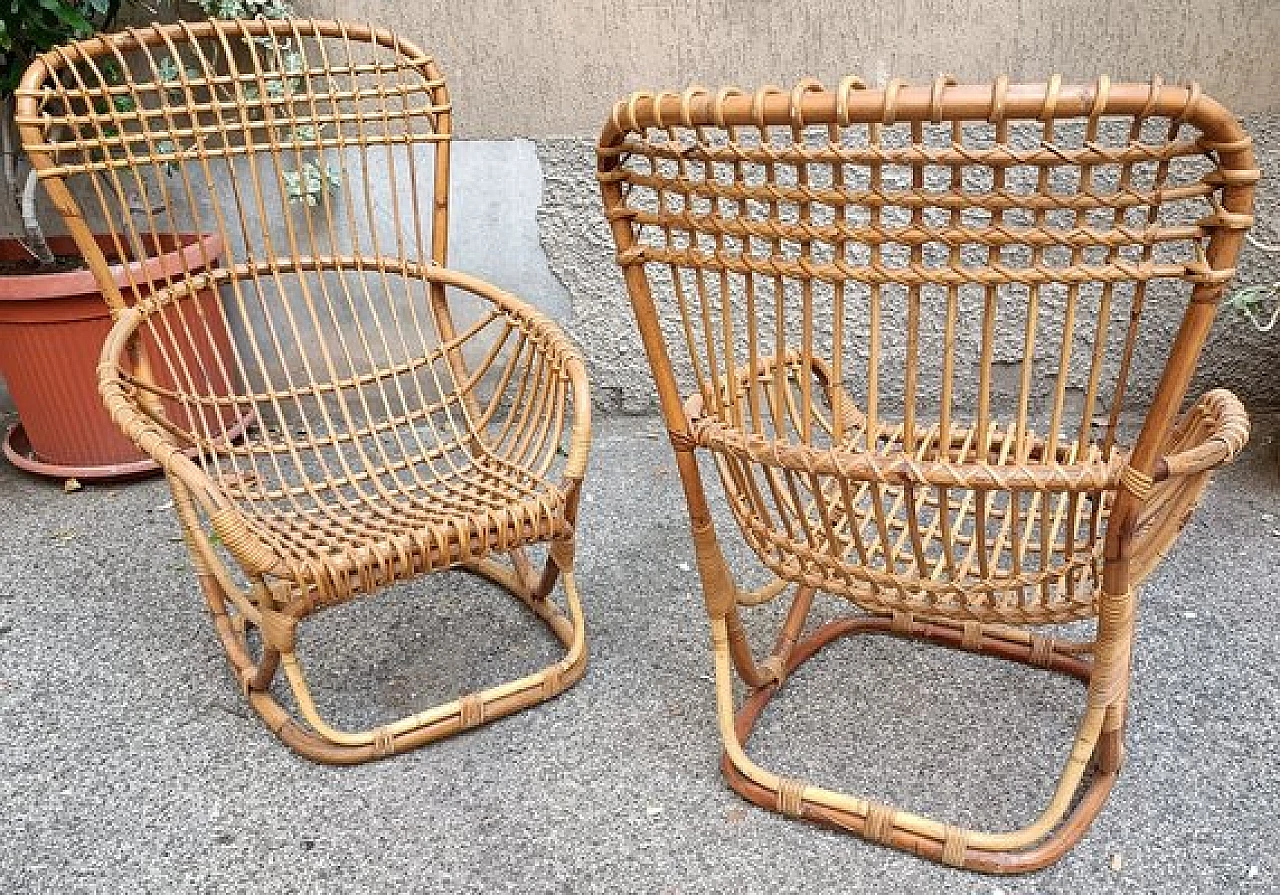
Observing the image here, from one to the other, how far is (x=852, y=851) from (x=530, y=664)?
0.71 metres

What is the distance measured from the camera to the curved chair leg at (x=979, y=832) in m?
1.41

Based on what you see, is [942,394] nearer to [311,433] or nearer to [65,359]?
[311,433]

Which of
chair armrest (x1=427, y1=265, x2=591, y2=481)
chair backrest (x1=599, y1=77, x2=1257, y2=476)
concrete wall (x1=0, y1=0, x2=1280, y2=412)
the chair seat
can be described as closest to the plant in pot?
concrete wall (x1=0, y1=0, x2=1280, y2=412)

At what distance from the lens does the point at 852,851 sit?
60.0 inches

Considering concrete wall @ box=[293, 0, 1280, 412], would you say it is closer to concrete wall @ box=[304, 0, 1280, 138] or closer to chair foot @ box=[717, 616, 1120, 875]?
concrete wall @ box=[304, 0, 1280, 138]

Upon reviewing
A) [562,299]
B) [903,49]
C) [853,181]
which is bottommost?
[562,299]

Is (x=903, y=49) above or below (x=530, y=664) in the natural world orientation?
above

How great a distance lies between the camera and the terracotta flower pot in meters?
2.44

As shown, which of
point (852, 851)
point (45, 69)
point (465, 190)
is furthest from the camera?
point (465, 190)

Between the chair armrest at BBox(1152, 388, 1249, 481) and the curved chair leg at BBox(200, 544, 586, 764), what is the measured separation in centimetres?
97

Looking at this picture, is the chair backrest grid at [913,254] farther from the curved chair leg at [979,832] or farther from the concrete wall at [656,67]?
the concrete wall at [656,67]

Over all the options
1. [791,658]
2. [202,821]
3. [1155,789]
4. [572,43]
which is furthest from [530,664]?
[572,43]

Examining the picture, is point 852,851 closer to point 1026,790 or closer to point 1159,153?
point 1026,790

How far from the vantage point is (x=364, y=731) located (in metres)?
1.80
